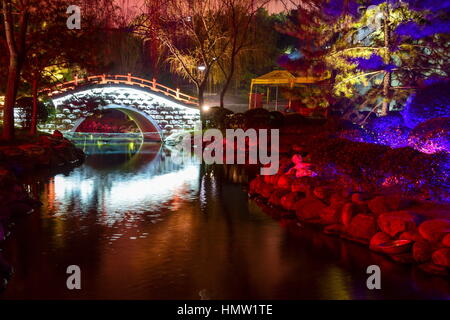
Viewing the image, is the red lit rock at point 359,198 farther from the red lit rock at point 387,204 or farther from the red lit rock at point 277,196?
the red lit rock at point 277,196

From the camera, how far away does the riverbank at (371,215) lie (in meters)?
7.71

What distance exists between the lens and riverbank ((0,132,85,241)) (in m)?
10.9

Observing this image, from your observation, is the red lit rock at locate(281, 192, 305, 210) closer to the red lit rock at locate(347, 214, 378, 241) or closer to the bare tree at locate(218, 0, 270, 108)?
the red lit rock at locate(347, 214, 378, 241)

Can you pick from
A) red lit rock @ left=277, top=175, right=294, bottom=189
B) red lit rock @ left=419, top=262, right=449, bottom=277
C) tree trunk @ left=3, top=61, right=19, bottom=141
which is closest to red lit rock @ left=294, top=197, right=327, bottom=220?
red lit rock @ left=277, top=175, right=294, bottom=189

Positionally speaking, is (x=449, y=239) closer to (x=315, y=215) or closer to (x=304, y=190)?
(x=315, y=215)

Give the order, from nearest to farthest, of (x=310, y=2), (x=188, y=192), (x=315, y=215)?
(x=315, y=215) < (x=188, y=192) < (x=310, y=2)

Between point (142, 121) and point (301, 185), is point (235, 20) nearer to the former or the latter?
point (142, 121)

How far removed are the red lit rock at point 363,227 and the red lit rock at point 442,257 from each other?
56.0 inches

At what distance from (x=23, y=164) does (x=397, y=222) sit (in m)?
12.8

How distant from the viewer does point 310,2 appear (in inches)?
828
